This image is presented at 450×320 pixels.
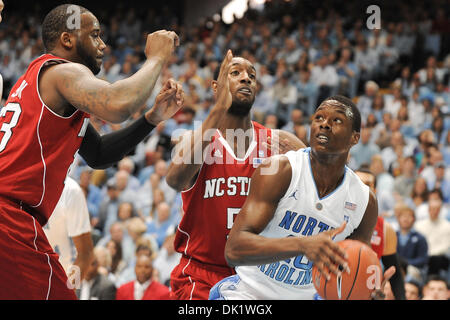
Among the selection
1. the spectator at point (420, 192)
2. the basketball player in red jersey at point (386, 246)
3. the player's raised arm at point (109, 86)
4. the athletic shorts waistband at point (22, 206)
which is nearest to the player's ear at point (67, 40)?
the player's raised arm at point (109, 86)

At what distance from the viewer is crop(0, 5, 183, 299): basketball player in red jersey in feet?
8.52

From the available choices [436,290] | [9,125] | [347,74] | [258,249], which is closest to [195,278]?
[258,249]

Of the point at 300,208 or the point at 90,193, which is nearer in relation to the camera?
the point at 300,208

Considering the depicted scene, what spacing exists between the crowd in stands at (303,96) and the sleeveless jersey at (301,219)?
3451mm

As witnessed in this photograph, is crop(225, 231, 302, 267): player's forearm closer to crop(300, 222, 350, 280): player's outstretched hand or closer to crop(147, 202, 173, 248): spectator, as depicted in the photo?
crop(300, 222, 350, 280): player's outstretched hand

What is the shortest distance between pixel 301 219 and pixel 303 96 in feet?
28.9

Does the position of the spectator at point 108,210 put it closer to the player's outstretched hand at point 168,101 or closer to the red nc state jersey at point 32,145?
the player's outstretched hand at point 168,101

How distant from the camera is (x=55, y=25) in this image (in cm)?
293

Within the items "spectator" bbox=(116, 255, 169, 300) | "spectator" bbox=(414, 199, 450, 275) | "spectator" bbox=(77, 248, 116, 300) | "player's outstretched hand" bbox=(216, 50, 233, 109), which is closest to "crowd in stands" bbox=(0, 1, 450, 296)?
→ "spectator" bbox=(414, 199, 450, 275)

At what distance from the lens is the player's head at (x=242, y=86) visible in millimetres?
3818

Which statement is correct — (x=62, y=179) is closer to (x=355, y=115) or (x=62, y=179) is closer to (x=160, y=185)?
(x=355, y=115)

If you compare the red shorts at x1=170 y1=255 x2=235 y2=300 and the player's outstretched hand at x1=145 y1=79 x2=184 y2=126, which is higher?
the player's outstretched hand at x1=145 y1=79 x2=184 y2=126

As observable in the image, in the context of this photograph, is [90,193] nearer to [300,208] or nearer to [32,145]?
[300,208]

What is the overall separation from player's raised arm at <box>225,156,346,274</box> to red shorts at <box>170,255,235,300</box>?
0.83m
